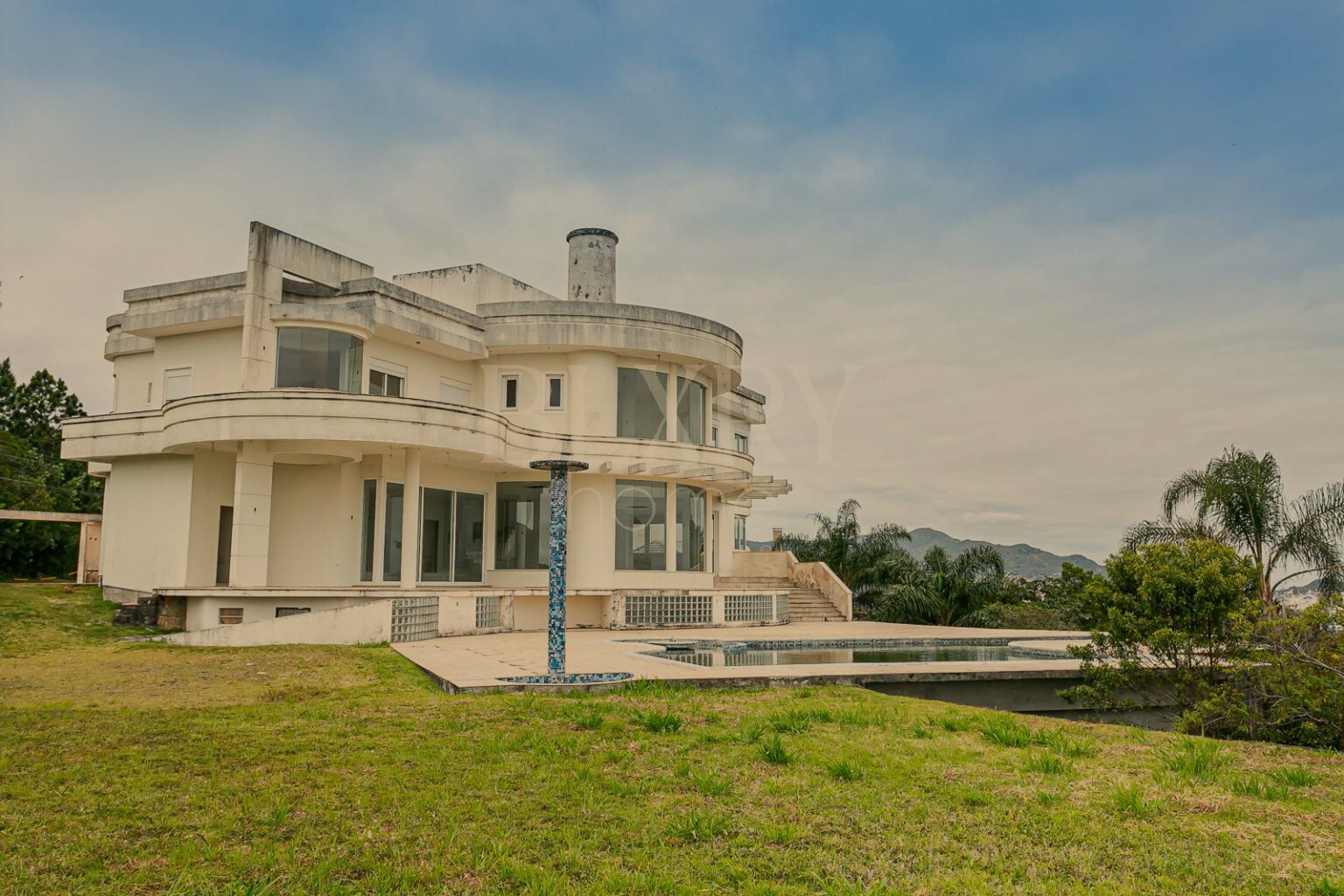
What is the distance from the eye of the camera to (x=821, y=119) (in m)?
16.5

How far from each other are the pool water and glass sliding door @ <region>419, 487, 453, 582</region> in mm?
9336

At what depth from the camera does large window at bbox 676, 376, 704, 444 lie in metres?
27.7

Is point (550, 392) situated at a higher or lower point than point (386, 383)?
higher

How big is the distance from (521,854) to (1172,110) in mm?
16256

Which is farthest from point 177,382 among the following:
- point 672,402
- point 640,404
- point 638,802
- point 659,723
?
point 638,802

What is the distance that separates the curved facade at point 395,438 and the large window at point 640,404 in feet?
0.18

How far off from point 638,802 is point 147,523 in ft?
70.5

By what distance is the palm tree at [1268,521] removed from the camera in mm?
20844

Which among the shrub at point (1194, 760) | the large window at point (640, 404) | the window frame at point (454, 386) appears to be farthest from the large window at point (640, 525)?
the shrub at point (1194, 760)

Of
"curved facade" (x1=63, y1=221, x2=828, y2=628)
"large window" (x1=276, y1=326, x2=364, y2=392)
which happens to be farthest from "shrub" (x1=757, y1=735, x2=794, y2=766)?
"large window" (x1=276, y1=326, x2=364, y2=392)

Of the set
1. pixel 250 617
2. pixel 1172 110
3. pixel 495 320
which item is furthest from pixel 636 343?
pixel 1172 110

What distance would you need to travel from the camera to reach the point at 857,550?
110 ft

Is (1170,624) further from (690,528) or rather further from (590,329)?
(690,528)

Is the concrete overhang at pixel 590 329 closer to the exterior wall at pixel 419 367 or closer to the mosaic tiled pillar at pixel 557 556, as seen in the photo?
the exterior wall at pixel 419 367
